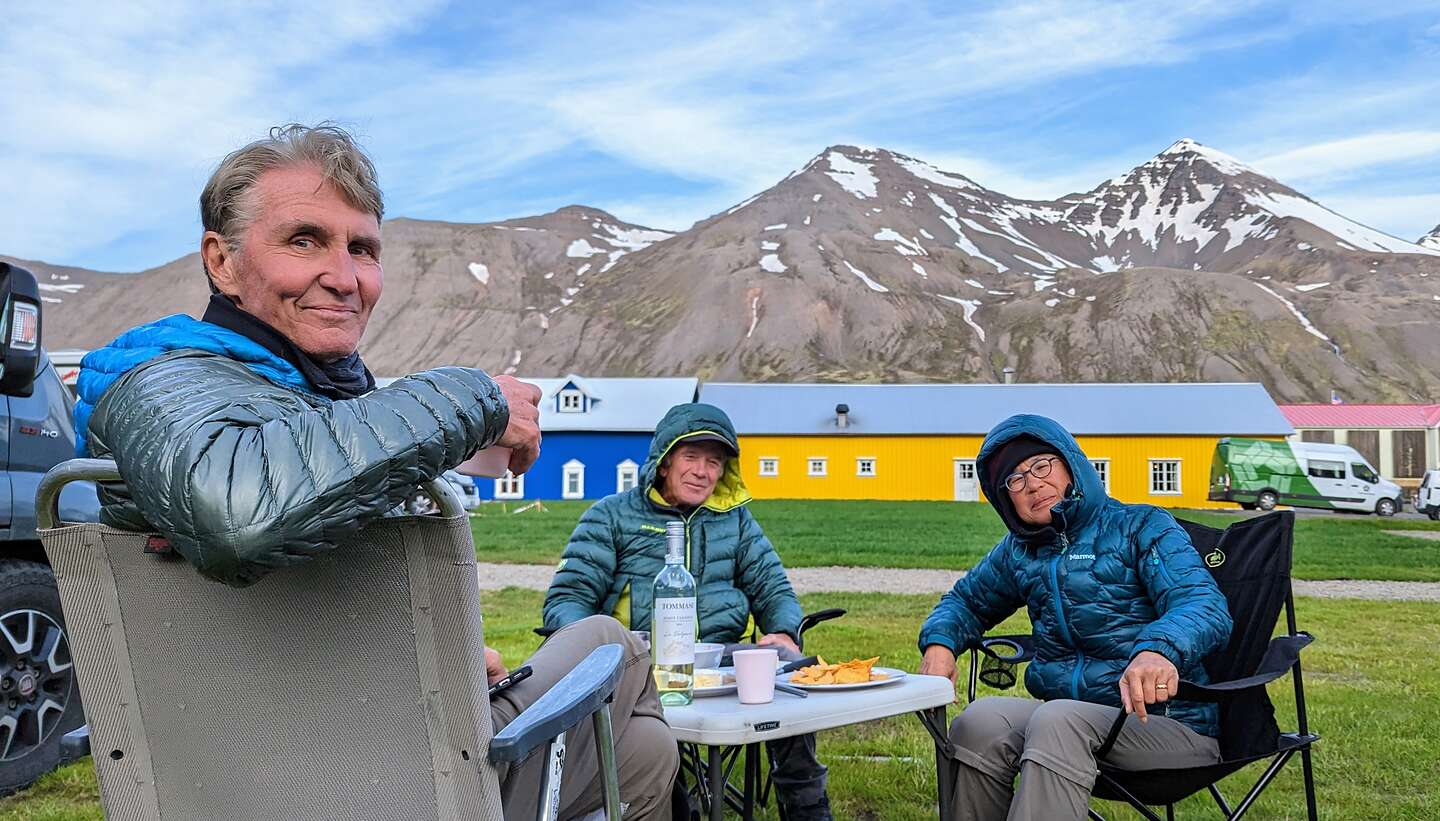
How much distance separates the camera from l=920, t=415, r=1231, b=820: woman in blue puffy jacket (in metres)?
3.33

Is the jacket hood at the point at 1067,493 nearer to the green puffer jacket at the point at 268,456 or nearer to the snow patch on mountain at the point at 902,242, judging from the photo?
the green puffer jacket at the point at 268,456

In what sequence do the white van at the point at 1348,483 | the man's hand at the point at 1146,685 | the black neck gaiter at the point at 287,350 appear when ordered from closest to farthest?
1. the black neck gaiter at the point at 287,350
2. the man's hand at the point at 1146,685
3. the white van at the point at 1348,483

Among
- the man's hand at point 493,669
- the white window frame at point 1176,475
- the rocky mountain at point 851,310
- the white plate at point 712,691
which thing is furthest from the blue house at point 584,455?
the rocky mountain at point 851,310

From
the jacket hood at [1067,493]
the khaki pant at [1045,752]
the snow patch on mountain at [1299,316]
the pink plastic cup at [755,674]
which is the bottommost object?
the khaki pant at [1045,752]

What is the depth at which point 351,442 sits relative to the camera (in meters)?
1.46

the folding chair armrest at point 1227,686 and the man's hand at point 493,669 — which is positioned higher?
the man's hand at point 493,669

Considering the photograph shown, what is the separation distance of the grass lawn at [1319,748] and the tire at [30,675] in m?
0.18

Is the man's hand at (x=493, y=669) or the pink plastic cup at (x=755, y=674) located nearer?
the man's hand at (x=493, y=669)

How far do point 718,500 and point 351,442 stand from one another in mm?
3361

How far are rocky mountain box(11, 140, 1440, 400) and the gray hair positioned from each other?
404 ft

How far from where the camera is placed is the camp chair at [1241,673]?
3426 millimetres

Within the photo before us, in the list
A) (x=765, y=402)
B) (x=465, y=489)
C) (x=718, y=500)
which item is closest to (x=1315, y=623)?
(x=718, y=500)

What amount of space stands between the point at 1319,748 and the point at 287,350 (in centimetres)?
534

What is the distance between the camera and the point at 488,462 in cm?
182
